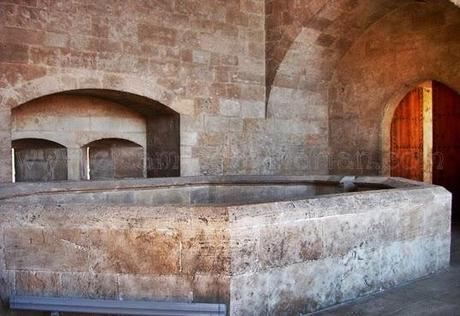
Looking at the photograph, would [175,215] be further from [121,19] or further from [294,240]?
[121,19]

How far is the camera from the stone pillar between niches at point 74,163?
6.67 meters

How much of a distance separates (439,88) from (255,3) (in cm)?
303

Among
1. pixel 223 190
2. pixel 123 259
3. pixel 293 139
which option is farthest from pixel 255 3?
pixel 123 259

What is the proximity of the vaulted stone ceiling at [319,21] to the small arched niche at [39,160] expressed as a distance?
10.6 feet

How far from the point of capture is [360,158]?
7793 mm

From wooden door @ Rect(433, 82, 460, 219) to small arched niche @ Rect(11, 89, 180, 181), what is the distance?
387 centimetres

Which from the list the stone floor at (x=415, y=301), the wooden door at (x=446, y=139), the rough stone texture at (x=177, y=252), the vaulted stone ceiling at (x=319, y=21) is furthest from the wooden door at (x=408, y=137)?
the rough stone texture at (x=177, y=252)

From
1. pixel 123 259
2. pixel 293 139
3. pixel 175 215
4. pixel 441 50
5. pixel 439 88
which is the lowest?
pixel 123 259

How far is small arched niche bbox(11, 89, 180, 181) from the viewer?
6.38m

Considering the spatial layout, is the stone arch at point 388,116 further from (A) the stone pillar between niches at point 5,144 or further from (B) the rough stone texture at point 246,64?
(A) the stone pillar between niches at point 5,144

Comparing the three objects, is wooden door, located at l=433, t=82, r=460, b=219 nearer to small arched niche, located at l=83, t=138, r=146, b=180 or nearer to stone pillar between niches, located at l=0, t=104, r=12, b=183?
small arched niche, located at l=83, t=138, r=146, b=180

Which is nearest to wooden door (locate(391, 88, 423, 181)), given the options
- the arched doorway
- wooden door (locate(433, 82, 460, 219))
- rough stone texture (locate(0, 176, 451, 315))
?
the arched doorway

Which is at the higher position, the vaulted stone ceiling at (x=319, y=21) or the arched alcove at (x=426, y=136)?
the vaulted stone ceiling at (x=319, y=21)

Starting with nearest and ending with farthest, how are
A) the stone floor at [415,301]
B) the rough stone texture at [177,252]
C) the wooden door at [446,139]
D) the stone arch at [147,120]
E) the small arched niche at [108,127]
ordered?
the rough stone texture at [177,252] < the stone floor at [415,301] < the stone arch at [147,120] < the small arched niche at [108,127] < the wooden door at [446,139]
